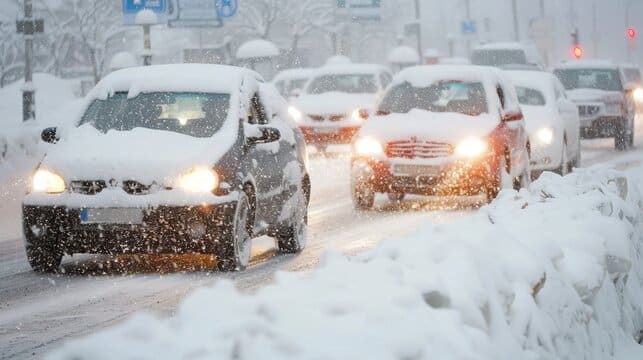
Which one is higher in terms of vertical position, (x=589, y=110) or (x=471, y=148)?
(x=471, y=148)

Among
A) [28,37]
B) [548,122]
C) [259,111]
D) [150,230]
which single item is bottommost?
[548,122]

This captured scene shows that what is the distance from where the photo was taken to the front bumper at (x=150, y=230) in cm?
1005

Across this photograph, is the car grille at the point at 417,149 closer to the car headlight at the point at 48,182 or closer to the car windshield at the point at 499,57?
the car headlight at the point at 48,182

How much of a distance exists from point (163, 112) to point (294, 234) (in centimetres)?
159

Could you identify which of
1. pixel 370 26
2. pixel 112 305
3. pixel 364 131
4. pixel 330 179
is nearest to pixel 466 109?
pixel 364 131

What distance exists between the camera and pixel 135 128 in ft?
36.0

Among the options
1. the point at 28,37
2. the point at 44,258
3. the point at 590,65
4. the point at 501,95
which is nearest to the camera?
the point at 44,258

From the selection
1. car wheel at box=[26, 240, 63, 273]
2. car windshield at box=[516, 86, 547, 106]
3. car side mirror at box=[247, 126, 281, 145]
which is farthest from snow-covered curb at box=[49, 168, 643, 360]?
car windshield at box=[516, 86, 547, 106]

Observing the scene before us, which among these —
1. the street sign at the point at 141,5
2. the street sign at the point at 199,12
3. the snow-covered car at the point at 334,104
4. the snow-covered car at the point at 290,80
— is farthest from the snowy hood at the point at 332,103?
the street sign at the point at 199,12

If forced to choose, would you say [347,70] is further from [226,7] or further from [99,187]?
[99,187]

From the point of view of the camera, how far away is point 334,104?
2808 centimetres

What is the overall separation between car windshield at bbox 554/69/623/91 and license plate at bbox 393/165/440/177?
15.1m

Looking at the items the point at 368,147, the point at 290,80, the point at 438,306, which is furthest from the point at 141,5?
the point at 438,306

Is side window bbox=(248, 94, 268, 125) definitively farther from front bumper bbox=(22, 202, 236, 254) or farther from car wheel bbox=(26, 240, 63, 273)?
car wheel bbox=(26, 240, 63, 273)
